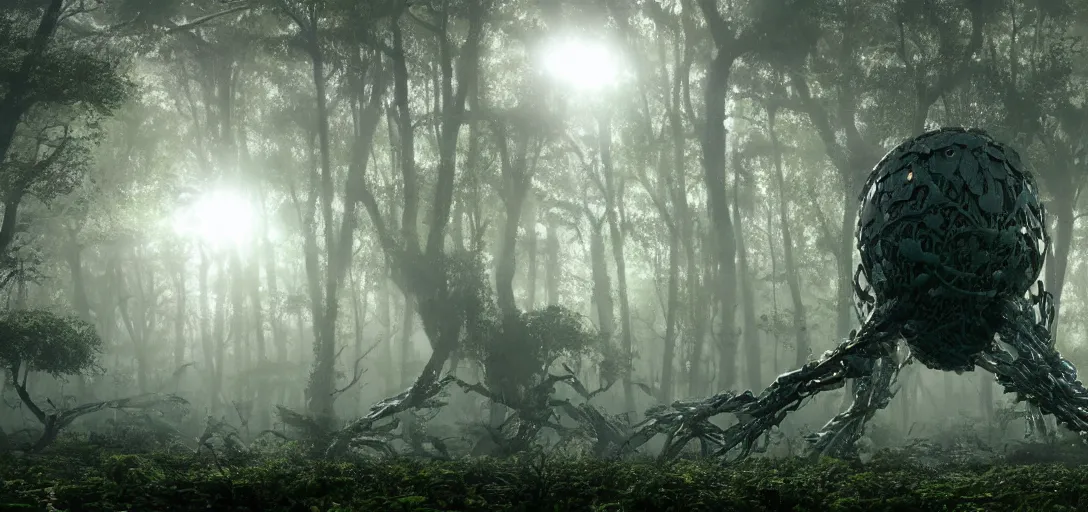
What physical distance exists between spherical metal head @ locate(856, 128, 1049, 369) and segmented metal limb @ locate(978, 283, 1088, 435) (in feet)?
0.85

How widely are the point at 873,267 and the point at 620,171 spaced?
2704cm

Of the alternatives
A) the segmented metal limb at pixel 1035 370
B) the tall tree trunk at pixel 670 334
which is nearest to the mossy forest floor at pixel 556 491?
the segmented metal limb at pixel 1035 370

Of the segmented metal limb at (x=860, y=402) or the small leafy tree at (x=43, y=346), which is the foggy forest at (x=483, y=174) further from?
the segmented metal limb at (x=860, y=402)

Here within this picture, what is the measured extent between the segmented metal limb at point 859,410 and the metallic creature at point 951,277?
5.72 ft

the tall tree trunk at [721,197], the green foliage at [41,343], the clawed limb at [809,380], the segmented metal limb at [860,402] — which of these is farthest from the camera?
the tall tree trunk at [721,197]

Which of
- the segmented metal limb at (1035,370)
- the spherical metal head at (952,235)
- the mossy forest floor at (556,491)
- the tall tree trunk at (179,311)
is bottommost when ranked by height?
the mossy forest floor at (556,491)

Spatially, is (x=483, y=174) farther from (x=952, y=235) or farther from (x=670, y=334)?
(x=952, y=235)

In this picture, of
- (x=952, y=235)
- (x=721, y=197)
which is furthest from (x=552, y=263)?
(x=952, y=235)

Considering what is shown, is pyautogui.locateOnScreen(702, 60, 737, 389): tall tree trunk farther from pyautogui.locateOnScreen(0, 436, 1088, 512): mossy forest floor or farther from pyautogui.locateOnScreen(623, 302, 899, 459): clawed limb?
pyautogui.locateOnScreen(0, 436, 1088, 512): mossy forest floor

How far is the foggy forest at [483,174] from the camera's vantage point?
1950 cm

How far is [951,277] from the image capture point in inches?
Answer: 366

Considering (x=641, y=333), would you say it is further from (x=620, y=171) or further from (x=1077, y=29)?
(x=1077, y=29)

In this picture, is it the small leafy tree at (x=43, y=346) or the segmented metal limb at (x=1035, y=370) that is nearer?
the segmented metal limb at (x=1035, y=370)

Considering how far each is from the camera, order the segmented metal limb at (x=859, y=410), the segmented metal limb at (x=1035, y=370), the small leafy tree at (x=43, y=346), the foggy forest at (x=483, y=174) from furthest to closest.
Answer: the foggy forest at (x=483, y=174) → the small leafy tree at (x=43, y=346) → the segmented metal limb at (x=859, y=410) → the segmented metal limb at (x=1035, y=370)
